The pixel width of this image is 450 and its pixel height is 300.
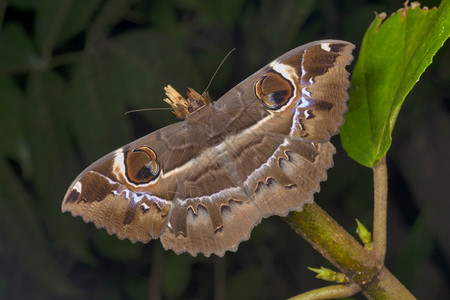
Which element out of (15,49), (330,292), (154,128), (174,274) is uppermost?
(15,49)

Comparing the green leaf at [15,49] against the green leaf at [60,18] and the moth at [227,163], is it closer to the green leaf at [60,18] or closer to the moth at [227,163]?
the green leaf at [60,18]

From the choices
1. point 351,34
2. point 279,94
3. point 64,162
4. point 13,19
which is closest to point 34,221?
point 64,162

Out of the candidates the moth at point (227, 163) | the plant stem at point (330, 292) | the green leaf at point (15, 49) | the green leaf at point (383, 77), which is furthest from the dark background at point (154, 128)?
the plant stem at point (330, 292)

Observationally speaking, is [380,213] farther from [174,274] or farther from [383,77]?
[174,274]

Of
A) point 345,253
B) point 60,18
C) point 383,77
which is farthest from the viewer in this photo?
point 60,18

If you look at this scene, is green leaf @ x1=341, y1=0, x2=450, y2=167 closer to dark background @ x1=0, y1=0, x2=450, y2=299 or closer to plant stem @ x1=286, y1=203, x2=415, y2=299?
plant stem @ x1=286, y1=203, x2=415, y2=299

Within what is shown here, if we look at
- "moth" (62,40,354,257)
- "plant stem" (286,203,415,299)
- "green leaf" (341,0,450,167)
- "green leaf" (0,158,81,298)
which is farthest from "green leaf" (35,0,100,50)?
"plant stem" (286,203,415,299)

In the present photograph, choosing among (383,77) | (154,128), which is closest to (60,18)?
(154,128)
